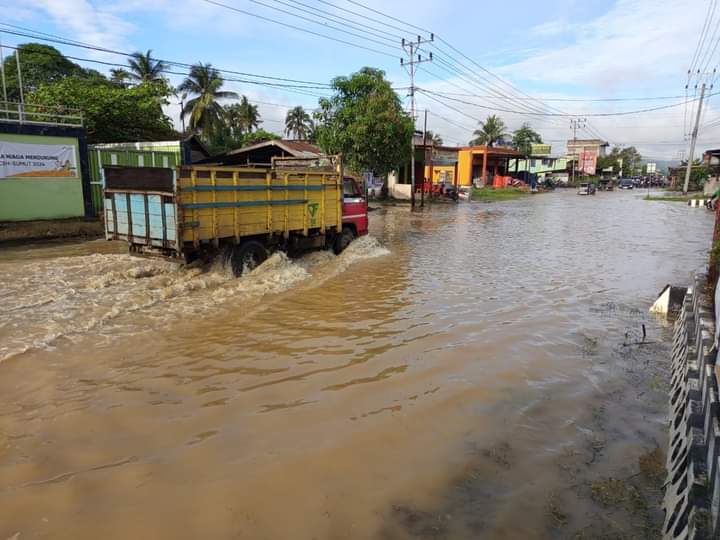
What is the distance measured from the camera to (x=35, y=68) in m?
35.6

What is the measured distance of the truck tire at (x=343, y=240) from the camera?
12539 mm

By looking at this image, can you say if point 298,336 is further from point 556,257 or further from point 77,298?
point 556,257

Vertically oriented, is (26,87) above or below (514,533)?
above

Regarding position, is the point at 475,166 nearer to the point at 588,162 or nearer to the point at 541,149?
the point at 541,149

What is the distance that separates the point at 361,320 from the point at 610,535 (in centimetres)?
449

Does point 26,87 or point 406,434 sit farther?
point 26,87

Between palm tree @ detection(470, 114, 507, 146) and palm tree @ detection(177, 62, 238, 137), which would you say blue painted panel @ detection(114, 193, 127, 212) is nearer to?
palm tree @ detection(177, 62, 238, 137)

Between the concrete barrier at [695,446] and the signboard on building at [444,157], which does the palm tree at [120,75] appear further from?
the concrete barrier at [695,446]

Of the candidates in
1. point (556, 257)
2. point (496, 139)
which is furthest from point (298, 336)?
point (496, 139)

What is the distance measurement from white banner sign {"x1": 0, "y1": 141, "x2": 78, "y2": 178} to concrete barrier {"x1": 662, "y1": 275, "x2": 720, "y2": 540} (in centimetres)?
1677

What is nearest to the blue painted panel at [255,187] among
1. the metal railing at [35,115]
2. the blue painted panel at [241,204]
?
the blue painted panel at [241,204]

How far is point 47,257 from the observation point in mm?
11445

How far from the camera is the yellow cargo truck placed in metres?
8.12

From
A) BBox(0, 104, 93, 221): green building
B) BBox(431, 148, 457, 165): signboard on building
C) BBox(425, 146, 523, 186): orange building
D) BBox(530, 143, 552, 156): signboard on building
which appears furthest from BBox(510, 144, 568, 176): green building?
BBox(0, 104, 93, 221): green building
